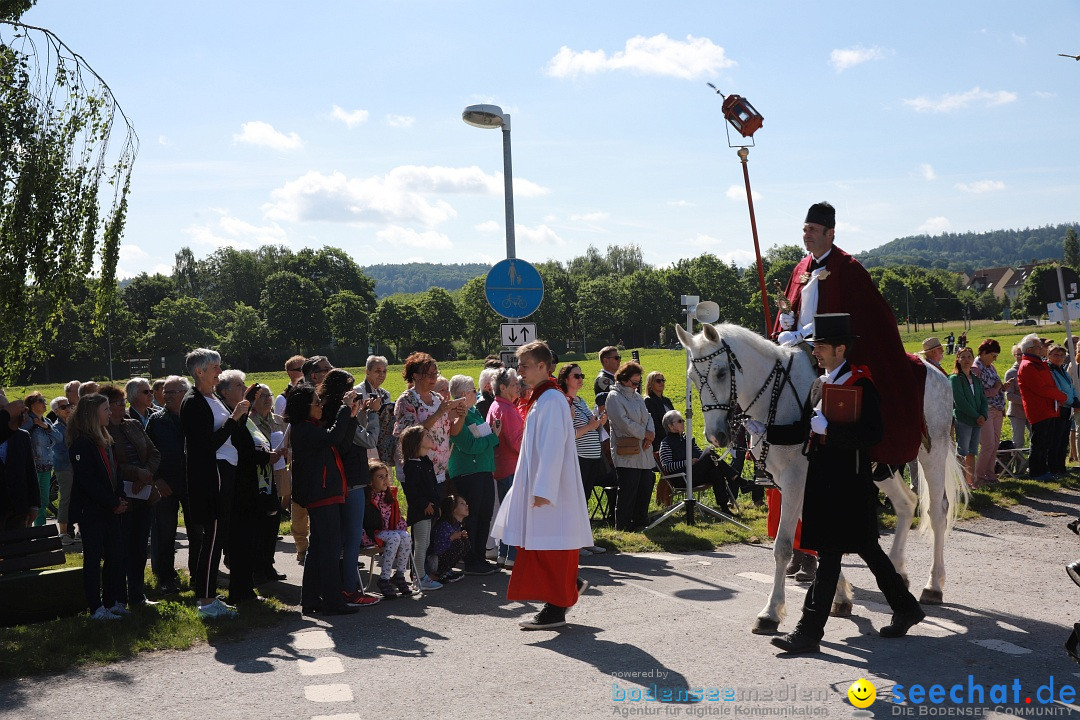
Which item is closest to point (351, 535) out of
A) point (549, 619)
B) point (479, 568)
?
point (479, 568)

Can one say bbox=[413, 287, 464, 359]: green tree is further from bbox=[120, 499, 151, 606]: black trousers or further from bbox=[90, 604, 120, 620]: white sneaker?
bbox=[90, 604, 120, 620]: white sneaker

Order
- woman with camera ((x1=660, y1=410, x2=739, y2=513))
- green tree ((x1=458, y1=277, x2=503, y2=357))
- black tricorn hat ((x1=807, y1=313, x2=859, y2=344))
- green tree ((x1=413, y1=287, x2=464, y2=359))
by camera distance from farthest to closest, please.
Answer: green tree ((x1=458, y1=277, x2=503, y2=357))
green tree ((x1=413, y1=287, x2=464, y2=359))
woman with camera ((x1=660, y1=410, x2=739, y2=513))
black tricorn hat ((x1=807, y1=313, x2=859, y2=344))

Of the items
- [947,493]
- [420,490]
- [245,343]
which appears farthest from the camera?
[245,343]

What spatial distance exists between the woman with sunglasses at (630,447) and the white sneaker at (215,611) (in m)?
5.01

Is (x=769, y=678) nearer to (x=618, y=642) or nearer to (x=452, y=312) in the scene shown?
(x=618, y=642)

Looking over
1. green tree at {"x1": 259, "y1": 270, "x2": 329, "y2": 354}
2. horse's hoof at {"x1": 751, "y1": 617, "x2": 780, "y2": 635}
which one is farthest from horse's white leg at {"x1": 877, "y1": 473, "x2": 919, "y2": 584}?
green tree at {"x1": 259, "y1": 270, "x2": 329, "y2": 354}

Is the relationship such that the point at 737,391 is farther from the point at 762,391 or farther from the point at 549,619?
the point at 549,619

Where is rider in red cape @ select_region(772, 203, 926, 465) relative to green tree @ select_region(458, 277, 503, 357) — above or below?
below

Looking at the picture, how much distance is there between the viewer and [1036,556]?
9320mm

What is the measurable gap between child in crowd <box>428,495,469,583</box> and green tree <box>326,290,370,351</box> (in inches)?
3545

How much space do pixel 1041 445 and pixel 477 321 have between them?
9265 centimetres

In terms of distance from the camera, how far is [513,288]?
39.3 ft

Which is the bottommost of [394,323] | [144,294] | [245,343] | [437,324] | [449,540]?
[449,540]

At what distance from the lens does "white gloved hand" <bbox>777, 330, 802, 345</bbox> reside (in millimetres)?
7566
